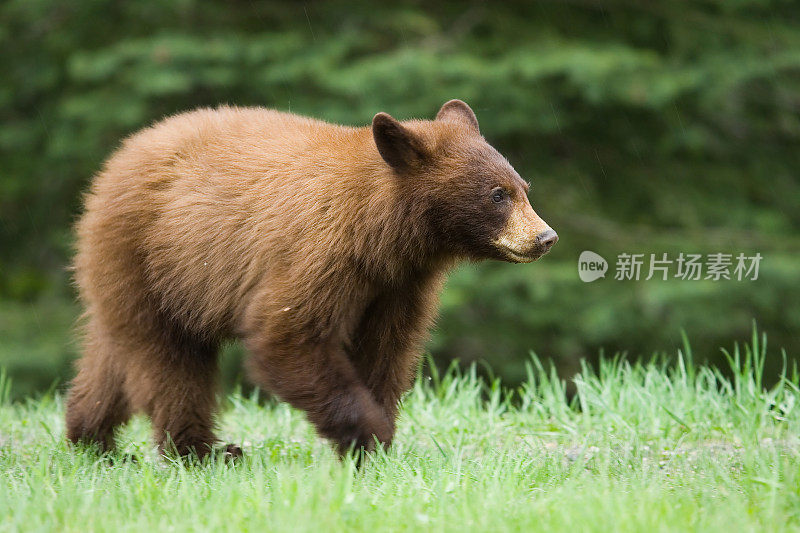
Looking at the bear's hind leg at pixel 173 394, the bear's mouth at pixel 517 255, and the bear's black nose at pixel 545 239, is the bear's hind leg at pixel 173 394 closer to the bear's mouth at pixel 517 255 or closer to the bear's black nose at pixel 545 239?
the bear's mouth at pixel 517 255

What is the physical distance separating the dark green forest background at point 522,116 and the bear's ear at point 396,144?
4.59 m

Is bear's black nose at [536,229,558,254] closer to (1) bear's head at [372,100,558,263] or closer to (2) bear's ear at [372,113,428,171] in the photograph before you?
(1) bear's head at [372,100,558,263]

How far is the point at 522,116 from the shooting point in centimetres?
964

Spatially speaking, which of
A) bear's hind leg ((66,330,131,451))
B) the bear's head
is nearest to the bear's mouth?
the bear's head

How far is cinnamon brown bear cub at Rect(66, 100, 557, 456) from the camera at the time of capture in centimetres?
405

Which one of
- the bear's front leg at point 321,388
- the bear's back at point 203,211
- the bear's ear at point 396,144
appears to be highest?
the bear's ear at point 396,144

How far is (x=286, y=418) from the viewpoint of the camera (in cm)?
548

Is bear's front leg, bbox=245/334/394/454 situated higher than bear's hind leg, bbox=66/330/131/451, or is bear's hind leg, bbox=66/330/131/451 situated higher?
bear's front leg, bbox=245/334/394/454

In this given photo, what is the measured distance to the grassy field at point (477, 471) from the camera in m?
3.11

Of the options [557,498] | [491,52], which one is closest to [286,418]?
[557,498]

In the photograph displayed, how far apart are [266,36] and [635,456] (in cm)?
683

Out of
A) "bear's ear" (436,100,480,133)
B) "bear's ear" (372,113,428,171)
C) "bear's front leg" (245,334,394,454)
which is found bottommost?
"bear's front leg" (245,334,394,454)

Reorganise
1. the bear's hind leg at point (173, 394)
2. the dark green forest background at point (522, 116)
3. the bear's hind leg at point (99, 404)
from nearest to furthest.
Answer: the bear's hind leg at point (173, 394)
the bear's hind leg at point (99, 404)
the dark green forest background at point (522, 116)

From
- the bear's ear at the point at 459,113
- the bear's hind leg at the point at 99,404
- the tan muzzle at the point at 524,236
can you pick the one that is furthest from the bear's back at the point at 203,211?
the tan muzzle at the point at 524,236
